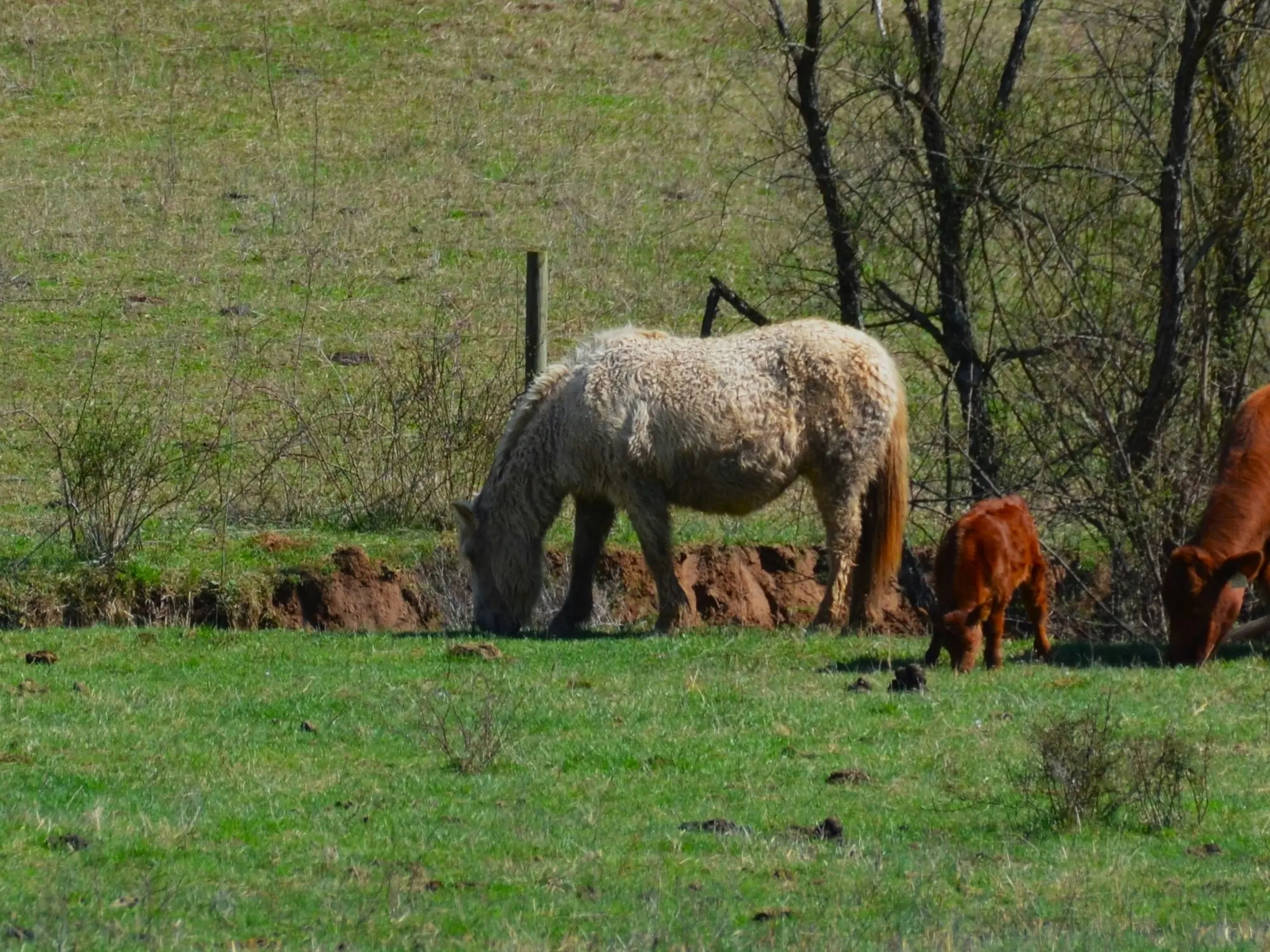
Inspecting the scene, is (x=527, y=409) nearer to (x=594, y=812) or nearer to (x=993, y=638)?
(x=993, y=638)

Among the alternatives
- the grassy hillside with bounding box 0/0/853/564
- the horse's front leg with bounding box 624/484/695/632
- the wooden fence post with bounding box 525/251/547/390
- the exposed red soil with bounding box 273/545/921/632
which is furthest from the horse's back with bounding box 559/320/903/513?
the wooden fence post with bounding box 525/251/547/390

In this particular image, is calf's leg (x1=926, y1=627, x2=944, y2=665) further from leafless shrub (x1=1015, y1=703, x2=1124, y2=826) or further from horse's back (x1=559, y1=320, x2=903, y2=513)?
leafless shrub (x1=1015, y1=703, x2=1124, y2=826)

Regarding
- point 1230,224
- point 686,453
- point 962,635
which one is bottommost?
point 962,635

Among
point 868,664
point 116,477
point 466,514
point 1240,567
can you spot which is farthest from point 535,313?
point 1240,567

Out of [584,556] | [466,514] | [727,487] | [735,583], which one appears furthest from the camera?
[735,583]

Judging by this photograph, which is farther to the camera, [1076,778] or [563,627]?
[563,627]

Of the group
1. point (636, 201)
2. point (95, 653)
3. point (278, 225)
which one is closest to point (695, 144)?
point (636, 201)

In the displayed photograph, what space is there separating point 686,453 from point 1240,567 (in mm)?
4112

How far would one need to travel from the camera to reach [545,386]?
13648 mm

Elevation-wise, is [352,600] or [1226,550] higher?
[1226,550]

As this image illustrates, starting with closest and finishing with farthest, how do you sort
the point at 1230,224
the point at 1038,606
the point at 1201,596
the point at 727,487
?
the point at 1201,596 < the point at 1038,606 < the point at 1230,224 < the point at 727,487

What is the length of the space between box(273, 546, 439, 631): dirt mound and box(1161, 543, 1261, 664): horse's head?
626 centimetres

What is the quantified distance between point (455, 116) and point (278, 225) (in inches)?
269

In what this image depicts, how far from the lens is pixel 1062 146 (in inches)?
570
